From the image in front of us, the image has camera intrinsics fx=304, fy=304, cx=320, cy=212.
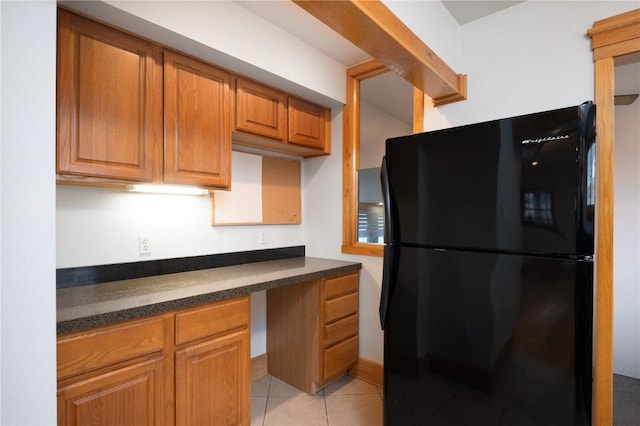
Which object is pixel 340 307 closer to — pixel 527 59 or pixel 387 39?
pixel 387 39

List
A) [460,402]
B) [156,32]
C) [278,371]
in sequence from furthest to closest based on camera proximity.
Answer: [278,371]
[156,32]
[460,402]

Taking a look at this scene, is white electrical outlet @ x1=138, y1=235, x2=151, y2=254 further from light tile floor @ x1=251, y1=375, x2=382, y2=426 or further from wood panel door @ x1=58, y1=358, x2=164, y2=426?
light tile floor @ x1=251, y1=375, x2=382, y2=426

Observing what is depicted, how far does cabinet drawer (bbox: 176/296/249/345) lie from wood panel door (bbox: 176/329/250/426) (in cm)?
5

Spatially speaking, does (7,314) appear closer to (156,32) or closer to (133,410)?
(133,410)

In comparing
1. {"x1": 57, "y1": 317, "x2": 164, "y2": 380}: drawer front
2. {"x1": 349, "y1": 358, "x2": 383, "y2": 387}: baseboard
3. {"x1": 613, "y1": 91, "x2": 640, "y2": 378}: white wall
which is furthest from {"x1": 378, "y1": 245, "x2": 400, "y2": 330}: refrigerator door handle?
{"x1": 613, "y1": 91, "x2": 640, "y2": 378}: white wall

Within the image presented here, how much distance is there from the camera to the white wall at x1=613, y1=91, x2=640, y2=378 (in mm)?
2432

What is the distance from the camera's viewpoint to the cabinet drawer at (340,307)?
2.21 metres

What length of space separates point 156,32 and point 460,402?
2177 mm

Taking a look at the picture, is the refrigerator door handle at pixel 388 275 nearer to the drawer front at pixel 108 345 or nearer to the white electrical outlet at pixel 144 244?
the drawer front at pixel 108 345

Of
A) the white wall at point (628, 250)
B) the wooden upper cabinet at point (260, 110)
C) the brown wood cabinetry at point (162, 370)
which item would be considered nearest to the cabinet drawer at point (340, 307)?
the brown wood cabinetry at point (162, 370)

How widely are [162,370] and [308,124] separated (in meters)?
1.87

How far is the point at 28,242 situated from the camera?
0.76m

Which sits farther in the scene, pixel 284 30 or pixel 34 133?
pixel 284 30

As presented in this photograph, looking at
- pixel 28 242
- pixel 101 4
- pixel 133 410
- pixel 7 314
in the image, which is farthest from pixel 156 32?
pixel 133 410
